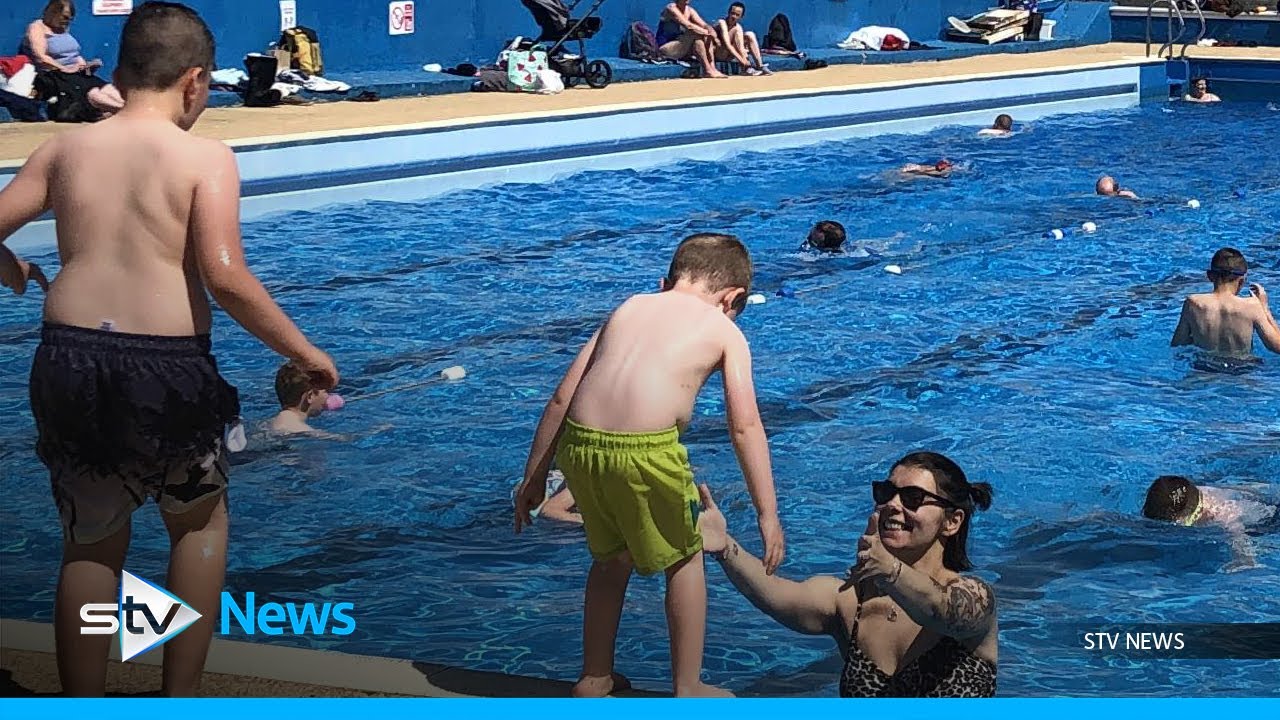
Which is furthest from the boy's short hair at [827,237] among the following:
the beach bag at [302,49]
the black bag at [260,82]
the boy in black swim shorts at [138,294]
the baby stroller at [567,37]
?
the boy in black swim shorts at [138,294]

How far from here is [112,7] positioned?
15.0 m

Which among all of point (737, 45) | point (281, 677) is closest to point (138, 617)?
point (281, 677)

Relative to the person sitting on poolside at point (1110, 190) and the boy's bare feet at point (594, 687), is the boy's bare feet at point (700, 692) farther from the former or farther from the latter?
the person sitting on poolside at point (1110, 190)

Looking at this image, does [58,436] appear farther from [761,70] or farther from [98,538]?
[761,70]

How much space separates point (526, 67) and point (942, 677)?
43.3 ft

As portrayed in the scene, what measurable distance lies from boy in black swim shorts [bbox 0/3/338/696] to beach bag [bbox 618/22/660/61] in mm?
16260

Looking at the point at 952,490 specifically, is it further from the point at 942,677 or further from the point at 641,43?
the point at 641,43

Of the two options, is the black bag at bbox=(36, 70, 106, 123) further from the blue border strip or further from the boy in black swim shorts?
the boy in black swim shorts

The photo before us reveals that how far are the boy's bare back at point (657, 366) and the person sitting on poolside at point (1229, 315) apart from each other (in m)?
5.21

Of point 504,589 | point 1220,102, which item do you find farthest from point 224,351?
point 1220,102

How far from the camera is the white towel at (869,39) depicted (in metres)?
22.5

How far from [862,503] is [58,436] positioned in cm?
383

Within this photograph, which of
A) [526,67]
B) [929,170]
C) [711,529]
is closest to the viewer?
[711,529]

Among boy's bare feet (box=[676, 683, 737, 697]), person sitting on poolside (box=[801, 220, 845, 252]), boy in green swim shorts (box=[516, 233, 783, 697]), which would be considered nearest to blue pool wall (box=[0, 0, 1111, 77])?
person sitting on poolside (box=[801, 220, 845, 252])
